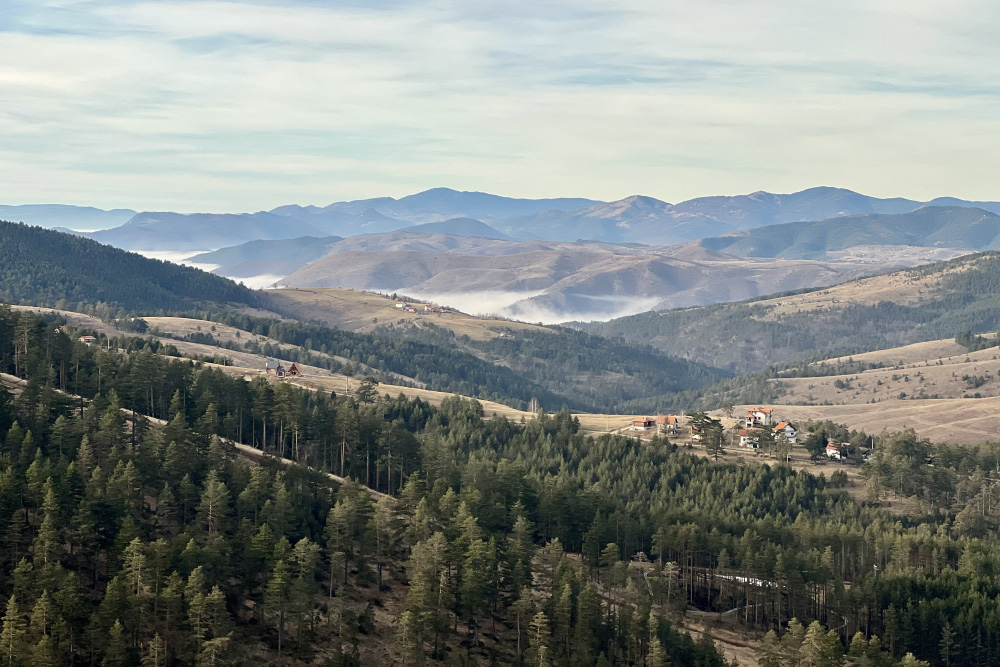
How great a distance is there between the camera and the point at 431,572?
105875 millimetres

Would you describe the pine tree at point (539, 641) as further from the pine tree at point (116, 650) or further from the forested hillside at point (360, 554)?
the pine tree at point (116, 650)

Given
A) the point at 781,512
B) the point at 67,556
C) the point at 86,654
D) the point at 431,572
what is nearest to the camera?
the point at 86,654

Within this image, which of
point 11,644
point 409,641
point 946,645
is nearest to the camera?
point 11,644

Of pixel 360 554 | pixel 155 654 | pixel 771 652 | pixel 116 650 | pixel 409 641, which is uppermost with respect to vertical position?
pixel 116 650

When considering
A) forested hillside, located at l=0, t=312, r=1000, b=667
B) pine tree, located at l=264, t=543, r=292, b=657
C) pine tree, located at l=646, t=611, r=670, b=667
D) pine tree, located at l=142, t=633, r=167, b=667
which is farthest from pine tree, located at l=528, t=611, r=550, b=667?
pine tree, located at l=142, t=633, r=167, b=667

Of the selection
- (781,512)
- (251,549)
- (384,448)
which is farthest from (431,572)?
(781,512)

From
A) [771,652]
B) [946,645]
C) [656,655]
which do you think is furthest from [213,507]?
[946,645]

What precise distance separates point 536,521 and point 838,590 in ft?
121

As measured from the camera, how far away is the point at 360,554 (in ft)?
372

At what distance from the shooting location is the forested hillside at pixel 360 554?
298 ft

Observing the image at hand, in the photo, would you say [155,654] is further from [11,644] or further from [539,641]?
[539,641]

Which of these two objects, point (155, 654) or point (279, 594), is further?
point (279, 594)

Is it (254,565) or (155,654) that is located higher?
(254,565)

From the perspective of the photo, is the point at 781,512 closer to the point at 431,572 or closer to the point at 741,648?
the point at 741,648
